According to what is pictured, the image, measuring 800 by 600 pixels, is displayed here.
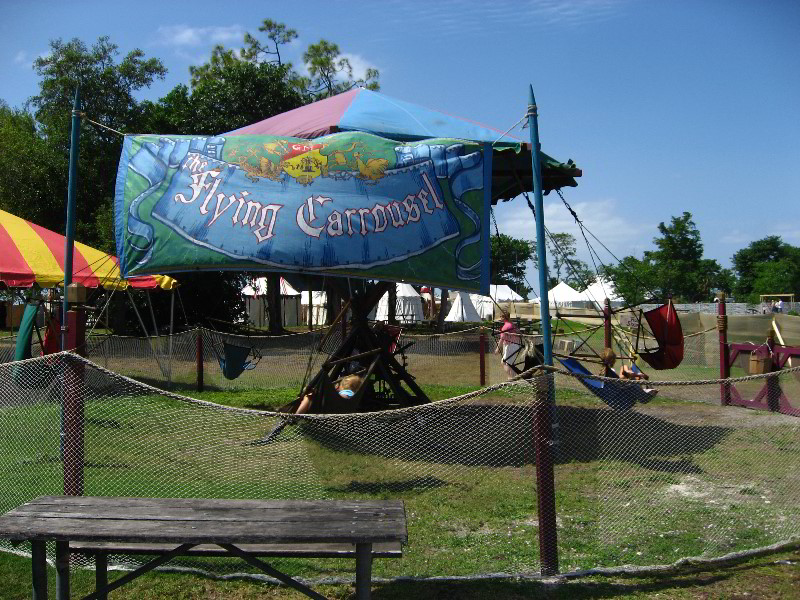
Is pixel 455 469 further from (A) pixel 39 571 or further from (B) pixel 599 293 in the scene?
(B) pixel 599 293

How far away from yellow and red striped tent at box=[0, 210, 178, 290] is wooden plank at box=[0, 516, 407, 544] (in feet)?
30.2

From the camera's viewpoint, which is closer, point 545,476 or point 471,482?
point 545,476

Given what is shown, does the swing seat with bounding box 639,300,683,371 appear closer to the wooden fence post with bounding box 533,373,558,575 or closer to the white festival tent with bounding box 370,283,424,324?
the wooden fence post with bounding box 533,373,558,575

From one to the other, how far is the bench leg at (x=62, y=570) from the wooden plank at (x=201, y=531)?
0.20 metres

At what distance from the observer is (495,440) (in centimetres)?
735

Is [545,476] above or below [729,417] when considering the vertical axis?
A: above

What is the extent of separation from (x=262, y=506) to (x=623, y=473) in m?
3.56

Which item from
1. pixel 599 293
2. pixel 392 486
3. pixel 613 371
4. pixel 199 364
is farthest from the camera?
pixel 599 293

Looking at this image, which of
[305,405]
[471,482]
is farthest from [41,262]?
[471,482]

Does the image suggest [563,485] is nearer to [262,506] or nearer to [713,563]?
[713,563]

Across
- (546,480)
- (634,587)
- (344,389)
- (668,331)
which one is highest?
(668,331)

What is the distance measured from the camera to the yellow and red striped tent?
12.6 meters

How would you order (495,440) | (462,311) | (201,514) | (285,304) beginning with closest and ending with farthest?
(201,514) < (495,440) < (462,311) < (285,304)

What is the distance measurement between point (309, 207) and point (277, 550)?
4.29m
